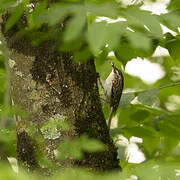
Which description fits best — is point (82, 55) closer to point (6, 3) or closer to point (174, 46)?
point (6, 3)

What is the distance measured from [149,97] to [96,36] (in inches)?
68.0

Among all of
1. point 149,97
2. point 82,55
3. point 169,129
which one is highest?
point 82,55

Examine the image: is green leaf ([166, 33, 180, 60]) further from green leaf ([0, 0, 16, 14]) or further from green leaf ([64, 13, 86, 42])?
green leaf ([64, 13, 86, 42])

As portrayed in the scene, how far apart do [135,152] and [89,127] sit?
2091mm

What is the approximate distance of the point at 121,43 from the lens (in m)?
2.51

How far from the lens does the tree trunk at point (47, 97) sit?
7.39 ft

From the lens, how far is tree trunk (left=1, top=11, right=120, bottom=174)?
→ 2.25 metres

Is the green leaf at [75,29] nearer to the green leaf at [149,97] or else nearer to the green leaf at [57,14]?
the green leaf at [57,14]

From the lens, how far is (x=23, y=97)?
2.28m

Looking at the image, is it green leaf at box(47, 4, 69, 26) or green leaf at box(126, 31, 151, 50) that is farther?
green leaf at box(47, 4, 69, 26)

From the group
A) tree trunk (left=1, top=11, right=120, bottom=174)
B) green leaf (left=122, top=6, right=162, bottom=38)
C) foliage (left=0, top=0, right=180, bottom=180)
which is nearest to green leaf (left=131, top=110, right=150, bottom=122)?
foliage (left=0, top=0, right=180, bottom=180)

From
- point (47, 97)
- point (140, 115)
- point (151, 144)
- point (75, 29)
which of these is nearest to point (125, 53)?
point (140, 115)

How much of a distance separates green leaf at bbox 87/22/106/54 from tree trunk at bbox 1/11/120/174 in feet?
3.55

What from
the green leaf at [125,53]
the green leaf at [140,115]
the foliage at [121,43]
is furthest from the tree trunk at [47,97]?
the green leaf at [140,115]
